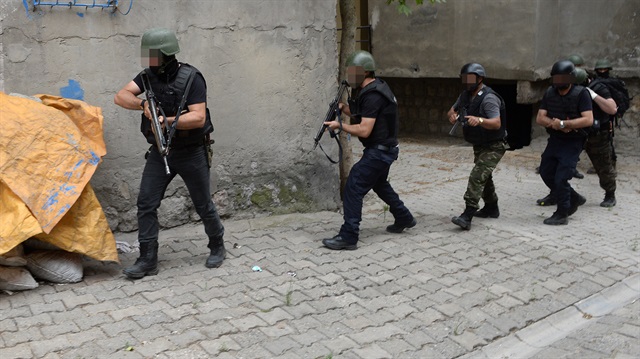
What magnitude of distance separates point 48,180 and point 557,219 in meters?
4.98

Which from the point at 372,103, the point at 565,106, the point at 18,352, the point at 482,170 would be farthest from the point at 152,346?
the point at 565,106

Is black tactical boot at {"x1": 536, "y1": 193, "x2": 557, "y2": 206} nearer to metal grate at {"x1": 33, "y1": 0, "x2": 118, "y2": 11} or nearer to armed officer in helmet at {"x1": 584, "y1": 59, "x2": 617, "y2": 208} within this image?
armed officer in helmet at {"x1": 584, "y1": 59, "x2": 617, "y2": 208}

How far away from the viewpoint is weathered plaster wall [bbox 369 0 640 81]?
11039mm

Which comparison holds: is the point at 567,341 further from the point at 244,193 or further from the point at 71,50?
the point at 71,50

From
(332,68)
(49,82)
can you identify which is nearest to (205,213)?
(49,82)

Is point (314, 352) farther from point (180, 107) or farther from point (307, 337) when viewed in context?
point (180, 107)

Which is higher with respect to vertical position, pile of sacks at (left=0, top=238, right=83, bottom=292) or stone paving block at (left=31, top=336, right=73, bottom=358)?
pile of sacks at (left=0, top=238, right=83, bottom=292)

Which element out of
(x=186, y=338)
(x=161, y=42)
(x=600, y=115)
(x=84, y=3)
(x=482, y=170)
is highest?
(x=84, y=3)

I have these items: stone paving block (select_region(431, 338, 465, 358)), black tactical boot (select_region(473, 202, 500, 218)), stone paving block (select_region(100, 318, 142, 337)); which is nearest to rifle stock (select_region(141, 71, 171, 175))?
stone paving block (select_region(100, 318, 142, 337))

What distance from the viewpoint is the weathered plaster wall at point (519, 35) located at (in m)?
11.0

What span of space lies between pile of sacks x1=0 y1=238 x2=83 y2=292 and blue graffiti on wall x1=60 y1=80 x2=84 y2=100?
1.34m

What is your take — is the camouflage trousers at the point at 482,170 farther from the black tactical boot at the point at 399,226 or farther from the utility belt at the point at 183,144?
the utility belt at the point at 183,144

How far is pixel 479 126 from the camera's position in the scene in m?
6.58

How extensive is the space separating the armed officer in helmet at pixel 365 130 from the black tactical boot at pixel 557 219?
85.1 inches
